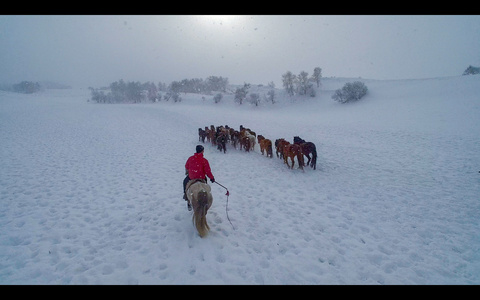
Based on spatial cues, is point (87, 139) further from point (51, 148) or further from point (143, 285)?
point (143, 285)

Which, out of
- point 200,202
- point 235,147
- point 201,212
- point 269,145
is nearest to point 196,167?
point 200,202

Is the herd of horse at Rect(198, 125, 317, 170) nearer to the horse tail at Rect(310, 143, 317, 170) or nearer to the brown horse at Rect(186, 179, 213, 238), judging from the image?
the horse tail at Rect(310, 143, 317, 170)

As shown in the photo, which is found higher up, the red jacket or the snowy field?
the red jacket

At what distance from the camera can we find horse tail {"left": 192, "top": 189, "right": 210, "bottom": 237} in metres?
4.23

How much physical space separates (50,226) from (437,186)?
37.6ft

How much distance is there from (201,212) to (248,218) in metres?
1.54

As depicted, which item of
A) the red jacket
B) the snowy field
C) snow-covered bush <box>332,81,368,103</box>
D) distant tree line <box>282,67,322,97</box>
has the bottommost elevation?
the snowy field

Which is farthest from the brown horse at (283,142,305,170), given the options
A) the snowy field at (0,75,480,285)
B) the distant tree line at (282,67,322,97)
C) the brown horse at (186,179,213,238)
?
the distant tree line at (282,67,322,97)

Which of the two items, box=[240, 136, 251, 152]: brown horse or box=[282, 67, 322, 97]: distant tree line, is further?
box=[282, 67, 322, 97]: distant tree line

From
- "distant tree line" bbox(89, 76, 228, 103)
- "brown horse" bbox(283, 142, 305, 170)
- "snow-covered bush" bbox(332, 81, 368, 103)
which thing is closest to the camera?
"brown horse" bbox(283, 142, 305, 170)

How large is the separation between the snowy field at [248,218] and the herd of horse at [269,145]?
1.91ft

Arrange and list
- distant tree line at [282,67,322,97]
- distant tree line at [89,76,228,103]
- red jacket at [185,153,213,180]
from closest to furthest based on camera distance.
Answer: red jacket at [185,153,213,180], distant tree line at [282,67,322,97], distant tree line at [89,76,228,103]
